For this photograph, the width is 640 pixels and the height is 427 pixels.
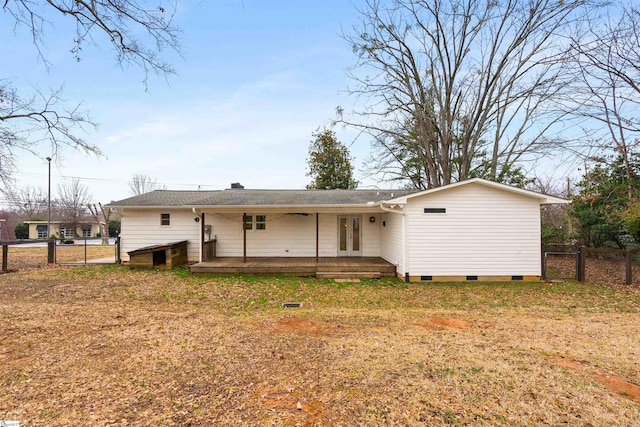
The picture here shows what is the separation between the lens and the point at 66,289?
26.4ft

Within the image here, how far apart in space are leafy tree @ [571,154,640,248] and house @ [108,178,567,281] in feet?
15.3

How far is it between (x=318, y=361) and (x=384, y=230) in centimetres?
874

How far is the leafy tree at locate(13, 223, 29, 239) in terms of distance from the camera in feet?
117

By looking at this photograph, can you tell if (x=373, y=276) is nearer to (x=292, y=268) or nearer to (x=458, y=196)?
(x=292, y=268)

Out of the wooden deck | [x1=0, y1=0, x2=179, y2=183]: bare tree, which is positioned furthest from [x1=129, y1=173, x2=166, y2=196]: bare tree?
[x1=0, y1=0, x2=179, y2=183]: bare tree

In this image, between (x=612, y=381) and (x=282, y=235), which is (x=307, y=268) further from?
(x=612, y=381)

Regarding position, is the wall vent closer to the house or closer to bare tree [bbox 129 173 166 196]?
the house

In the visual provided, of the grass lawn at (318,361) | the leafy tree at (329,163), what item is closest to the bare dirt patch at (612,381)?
the grass lawn at (318,361)

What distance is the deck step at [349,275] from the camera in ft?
32.1

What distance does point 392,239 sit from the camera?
421 inches

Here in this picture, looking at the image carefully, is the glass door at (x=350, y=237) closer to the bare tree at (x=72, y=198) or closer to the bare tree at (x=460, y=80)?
the bare tree at (x=460, y=80)

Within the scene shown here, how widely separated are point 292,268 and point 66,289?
6.10 m

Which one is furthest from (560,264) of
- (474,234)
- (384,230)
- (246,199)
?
(246,199)

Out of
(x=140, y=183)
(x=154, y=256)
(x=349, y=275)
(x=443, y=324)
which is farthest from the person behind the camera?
(x=140, y=183)
